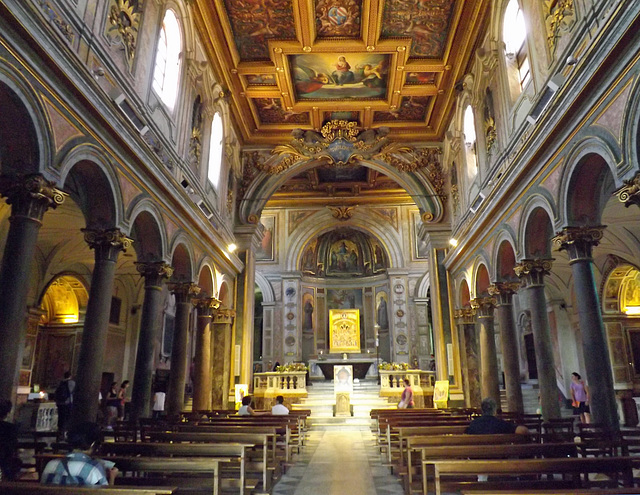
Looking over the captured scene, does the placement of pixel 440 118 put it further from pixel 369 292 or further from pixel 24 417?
pixel 24 417

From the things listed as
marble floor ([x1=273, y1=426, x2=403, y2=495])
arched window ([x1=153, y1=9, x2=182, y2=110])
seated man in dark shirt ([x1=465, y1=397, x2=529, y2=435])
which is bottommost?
marble floor ([x1=273, y1=426, x2=403, y2=495])

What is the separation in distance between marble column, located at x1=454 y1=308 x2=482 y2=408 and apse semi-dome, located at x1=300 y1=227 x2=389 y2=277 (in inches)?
488

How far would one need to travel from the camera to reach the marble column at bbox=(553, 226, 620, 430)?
27.1 feet

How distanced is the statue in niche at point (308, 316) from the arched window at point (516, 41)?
19519mm

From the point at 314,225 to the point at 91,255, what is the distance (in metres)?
14.7

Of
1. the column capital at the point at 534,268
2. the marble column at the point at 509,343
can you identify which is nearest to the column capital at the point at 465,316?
the marble column at the point at 509,343

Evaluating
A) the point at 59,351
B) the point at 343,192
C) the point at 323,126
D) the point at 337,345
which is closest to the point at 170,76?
the point at 323,126

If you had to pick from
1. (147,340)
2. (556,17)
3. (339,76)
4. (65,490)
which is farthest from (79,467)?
(339,76)

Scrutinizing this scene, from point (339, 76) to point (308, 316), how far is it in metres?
16.1

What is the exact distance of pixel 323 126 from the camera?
19953 mm

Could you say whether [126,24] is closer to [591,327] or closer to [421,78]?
[591,327]

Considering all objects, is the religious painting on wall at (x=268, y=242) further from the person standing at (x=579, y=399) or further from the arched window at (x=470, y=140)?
the person standing at (x=579, y=399)

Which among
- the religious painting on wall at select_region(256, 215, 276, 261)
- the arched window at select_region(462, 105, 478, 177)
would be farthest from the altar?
the arched window at select_region(462, 105, 478, 177)

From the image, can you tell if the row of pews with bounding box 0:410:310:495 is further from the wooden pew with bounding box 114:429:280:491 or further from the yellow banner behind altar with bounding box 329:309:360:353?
the yellow banner behind altar with bounding box 329:309:360:353
